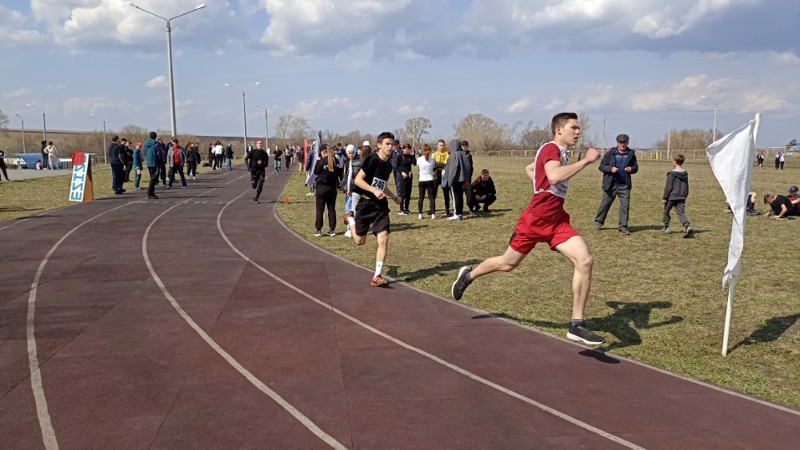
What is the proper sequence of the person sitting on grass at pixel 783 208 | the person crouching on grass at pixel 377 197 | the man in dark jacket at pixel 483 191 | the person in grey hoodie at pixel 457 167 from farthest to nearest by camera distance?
the man in dark jacket at pixel 483 191, the person sitting on grass at pixel 783 208, the person in grey hoodie at pixel 457 167, the person crouching on grass at pixel 377 197

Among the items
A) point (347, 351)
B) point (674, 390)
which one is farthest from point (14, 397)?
point (674, 390)

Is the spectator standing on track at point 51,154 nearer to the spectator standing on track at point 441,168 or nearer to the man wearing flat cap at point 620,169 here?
the spectator standing on track at point 441,168

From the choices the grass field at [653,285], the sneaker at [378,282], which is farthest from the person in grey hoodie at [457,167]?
the sneaker at [378,282]

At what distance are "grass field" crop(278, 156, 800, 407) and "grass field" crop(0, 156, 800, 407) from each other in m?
0.01

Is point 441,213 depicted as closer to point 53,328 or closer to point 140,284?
point 140,284

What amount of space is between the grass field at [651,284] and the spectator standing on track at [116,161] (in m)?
4.34

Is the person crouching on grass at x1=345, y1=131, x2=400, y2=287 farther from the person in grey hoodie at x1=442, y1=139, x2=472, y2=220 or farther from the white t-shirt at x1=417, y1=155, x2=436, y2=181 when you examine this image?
the white t-shirt at x1=417, y1=155, x2=436, y2=181

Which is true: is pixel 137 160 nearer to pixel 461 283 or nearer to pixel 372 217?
pixel 372 217

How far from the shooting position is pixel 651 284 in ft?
27.1

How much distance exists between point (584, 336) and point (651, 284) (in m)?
3.27

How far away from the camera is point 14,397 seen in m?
4.42

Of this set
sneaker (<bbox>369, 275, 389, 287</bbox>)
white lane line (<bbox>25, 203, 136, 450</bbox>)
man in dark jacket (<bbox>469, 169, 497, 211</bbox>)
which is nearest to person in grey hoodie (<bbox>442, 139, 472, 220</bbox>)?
man in dark jacket (<bbox>469, 169, 497, 211</bbox>)

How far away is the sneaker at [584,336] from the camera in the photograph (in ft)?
18.0

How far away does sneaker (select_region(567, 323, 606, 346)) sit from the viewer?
18.0 feet
